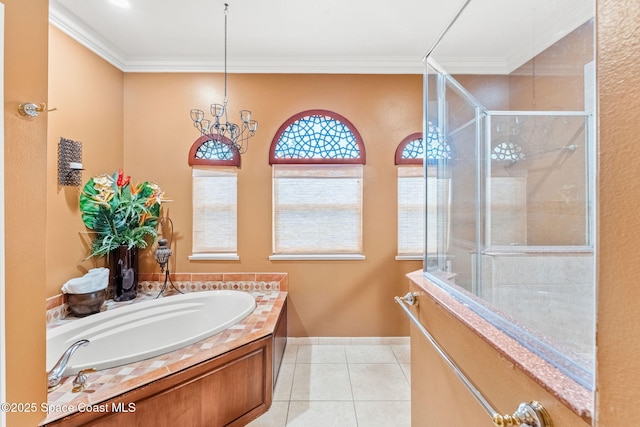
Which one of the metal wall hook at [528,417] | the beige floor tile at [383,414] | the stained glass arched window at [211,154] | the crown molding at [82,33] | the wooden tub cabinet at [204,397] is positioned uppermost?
the crown molding at [82,33]

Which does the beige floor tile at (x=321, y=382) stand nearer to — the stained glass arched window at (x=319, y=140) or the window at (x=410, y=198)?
the window at (x=410, y=198)

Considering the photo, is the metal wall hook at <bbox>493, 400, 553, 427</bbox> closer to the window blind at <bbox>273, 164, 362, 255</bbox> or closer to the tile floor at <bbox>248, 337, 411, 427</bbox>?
the tile floor at <bbox>248, 337, 411, 427</bbox>

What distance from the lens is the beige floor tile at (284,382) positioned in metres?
2.04

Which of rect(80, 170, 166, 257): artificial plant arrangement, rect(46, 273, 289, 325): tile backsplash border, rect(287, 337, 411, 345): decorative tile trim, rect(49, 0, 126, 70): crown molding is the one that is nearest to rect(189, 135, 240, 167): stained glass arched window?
rect(80, 170, 166, 257): artificial plant arrangement

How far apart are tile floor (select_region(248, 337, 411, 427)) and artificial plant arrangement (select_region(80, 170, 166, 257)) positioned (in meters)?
1.82

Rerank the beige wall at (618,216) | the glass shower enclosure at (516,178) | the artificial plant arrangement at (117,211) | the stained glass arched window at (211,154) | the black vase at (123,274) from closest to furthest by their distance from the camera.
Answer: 1. the beige wall at (618,216)
2. the glass shower enclosure at (516,178)
3. the artificial plant arrangement at (117,211)
4. the black vase at (123,274)
5. the stained glass arched window at (211,154)

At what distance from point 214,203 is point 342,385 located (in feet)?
6.71

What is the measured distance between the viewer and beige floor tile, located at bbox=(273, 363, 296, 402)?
6.71 feet

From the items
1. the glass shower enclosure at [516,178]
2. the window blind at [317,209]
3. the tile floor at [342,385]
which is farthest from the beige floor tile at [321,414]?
the window blind at [317,209]

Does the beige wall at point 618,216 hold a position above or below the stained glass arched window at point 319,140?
below

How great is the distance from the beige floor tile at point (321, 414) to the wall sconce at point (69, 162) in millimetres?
2427

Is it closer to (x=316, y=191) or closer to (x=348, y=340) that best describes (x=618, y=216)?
(x=316, y=191)

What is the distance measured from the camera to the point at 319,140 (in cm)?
285

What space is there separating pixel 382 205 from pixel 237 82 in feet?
6.46
